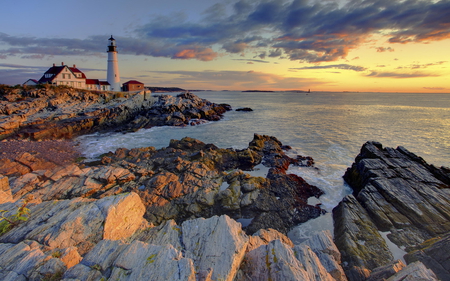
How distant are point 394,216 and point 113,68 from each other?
67115 millimetres

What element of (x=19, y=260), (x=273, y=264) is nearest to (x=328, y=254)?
(x=273, y=264)

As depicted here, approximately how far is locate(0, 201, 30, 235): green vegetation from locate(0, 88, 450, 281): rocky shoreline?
0.15 ft

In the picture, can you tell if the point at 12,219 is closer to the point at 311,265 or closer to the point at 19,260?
the point at 19,260

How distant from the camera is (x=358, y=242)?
30.3 ft

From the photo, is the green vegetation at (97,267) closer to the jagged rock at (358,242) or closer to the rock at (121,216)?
the rock at (121,216)

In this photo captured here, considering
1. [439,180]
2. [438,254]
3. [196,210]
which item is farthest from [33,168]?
[439,180]

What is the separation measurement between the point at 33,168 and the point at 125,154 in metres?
6.34

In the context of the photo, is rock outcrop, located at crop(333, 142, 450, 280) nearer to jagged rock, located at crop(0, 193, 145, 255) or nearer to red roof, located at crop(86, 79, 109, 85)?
jagged rock, located at crop(0, 193, 145, 255)

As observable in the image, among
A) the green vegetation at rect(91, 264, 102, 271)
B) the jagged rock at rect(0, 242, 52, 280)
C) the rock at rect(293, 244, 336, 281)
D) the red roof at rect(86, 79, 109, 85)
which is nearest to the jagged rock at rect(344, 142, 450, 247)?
the rock at rect(293, 244, 336, 281)

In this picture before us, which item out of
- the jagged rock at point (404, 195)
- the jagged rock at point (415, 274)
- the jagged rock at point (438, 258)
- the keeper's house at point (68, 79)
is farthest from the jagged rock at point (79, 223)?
the keeper's house at point (68, 79)

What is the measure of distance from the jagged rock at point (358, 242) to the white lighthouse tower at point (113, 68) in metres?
64.5

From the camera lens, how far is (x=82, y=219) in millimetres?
8000

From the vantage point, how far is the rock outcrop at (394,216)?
8.14m

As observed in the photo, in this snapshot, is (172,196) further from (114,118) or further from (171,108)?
(171,108)
